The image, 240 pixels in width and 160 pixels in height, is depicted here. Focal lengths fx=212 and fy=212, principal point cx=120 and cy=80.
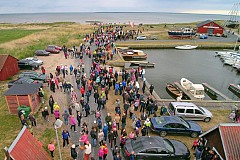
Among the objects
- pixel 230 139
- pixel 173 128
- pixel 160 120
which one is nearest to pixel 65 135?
pixel 160 120

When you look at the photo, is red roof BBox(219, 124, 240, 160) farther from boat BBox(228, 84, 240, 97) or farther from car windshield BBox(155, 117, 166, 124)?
boat BBox(228, 84, 240, 97)

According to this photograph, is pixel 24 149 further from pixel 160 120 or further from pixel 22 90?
pixel 160 120

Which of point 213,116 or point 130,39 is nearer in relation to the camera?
point 213,116

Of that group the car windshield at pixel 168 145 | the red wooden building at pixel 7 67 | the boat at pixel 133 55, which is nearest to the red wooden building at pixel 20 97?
the red wooden building at pixel 7 67

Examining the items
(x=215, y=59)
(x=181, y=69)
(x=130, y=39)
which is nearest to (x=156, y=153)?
(x=181, y=69)

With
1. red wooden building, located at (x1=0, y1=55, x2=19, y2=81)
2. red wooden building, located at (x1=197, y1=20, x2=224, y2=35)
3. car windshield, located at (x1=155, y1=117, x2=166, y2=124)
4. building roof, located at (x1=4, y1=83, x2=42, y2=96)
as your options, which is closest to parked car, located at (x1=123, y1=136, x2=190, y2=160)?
car windshield, located at (x1=155, y1=117, x2=166, y2=124)

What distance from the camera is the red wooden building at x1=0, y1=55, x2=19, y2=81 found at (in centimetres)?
2381

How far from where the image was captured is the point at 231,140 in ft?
35.2

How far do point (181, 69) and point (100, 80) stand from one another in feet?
56.8

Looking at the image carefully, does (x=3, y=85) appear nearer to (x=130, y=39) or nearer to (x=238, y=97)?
(x=238, y=97)

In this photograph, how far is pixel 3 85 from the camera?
22.7 metres

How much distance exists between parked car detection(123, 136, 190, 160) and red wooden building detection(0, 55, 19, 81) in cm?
1814

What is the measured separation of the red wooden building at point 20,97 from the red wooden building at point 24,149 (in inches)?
281

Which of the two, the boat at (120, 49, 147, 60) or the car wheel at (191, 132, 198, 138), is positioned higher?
the boat at (120, 49, 147, 60)
